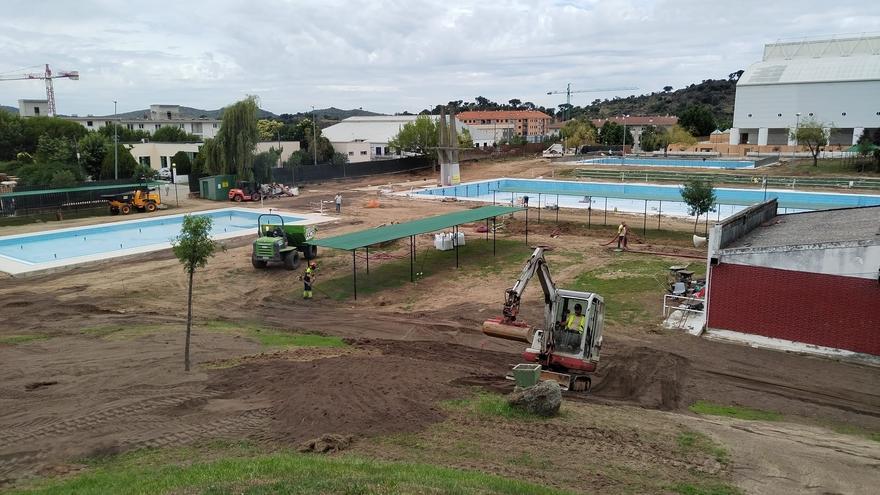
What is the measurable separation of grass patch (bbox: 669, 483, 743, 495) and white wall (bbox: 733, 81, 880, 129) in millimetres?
90116

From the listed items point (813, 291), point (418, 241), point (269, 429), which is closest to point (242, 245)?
point (418, 241)

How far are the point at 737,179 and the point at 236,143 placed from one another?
1617 inches

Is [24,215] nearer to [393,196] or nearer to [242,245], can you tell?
[242,245]

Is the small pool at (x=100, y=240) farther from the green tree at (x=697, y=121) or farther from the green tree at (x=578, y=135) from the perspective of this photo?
the green tree at (x=697, y=121)

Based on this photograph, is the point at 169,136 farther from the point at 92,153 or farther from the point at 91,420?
the point at 91,420

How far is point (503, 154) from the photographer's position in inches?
3214

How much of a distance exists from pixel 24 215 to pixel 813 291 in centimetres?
3927

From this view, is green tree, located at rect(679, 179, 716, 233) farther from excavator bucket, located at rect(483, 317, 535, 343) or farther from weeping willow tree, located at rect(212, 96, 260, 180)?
weeping willow tree, located at rect(212, 96, 260, 180)

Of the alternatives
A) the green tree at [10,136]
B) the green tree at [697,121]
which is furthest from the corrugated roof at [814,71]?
the green tree at [10,136]

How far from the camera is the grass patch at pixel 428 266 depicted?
2267cm

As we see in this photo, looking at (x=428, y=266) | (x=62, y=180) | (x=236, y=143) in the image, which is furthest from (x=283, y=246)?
(x=236, y=143)

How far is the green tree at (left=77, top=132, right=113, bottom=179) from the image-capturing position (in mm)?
49812

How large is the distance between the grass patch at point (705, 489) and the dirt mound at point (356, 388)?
4002mm

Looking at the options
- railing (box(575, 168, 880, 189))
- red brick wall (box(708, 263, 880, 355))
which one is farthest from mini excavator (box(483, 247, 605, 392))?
railing (box(575, 168, 880, 189))
